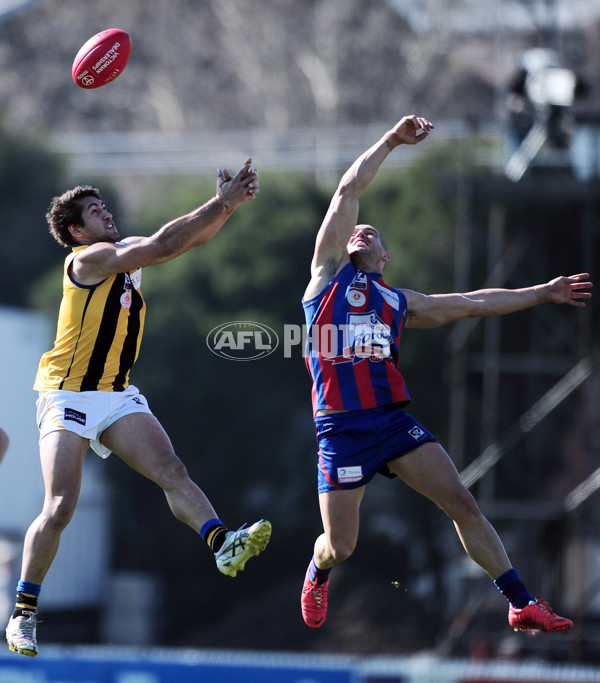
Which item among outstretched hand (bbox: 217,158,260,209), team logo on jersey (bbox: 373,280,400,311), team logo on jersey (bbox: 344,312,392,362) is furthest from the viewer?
team logo on jersey (bbox: 373,280,400,311)

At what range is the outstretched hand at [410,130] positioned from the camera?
6.88 metres

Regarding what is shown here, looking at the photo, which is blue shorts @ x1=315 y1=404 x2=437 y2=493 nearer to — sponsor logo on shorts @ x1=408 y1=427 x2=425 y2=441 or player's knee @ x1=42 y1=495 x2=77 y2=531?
sponsor logo on shorts @ x1=408 y1=427 x2=425 y2=441

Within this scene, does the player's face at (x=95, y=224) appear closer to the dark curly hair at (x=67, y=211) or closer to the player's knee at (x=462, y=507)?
the dark curly hair at (x=67, y=211)

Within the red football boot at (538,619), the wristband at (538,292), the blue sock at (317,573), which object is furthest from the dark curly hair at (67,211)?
the red football boot at (538,619)

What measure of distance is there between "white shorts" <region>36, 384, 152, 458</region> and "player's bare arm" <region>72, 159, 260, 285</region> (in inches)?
24.5

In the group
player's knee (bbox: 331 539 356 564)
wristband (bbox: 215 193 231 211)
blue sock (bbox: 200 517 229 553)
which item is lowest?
player's knee (bbox: 331 539 356 564)

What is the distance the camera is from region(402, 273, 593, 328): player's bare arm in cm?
711

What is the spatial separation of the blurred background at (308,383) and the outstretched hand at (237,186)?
891 centimetres

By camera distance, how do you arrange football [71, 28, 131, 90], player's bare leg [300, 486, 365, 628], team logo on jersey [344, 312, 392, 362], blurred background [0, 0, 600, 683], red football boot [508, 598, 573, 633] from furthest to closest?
blurred background [0, 0, 600, 683], football [71, 28, 131, 90], team logo on jersey [344, 312, 392, 362], player's bare leg [300, 486, 365, 628], red football boot [508, 598, 573, 633]

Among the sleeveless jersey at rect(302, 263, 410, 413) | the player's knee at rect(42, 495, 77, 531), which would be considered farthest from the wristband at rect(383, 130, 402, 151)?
the player's knee at rect(42, 495, 77, 531)

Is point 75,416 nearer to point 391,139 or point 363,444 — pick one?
point 363,444

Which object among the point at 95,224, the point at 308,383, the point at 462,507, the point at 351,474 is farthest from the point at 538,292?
the point at 308,383

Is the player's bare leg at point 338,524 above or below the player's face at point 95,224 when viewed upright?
below

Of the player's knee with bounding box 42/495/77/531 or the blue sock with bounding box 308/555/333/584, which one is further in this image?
the blue sock with bounding box 308/555/333/584
